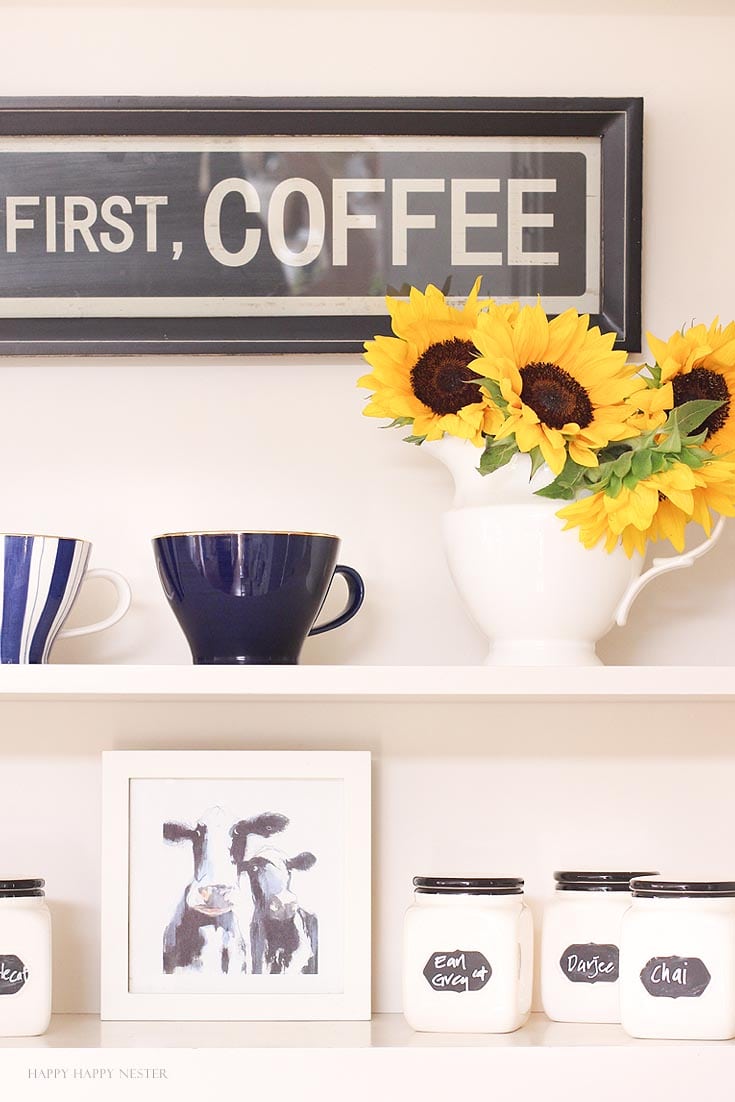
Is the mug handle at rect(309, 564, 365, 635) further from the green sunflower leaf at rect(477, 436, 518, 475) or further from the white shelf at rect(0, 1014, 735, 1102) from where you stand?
the white shelf at rect(0, 1014, 735, 1102)

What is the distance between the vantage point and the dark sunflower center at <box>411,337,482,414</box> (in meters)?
0.98

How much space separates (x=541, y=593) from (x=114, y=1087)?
0.47 metres

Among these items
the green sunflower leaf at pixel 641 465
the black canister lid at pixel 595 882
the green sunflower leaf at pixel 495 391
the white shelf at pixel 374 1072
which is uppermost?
the green sunflower leaf at pixel 495 391

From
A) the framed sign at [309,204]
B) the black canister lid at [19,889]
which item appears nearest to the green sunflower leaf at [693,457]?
the framed sign at [309,204]

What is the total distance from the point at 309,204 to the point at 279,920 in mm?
623

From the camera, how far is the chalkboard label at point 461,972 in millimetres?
956

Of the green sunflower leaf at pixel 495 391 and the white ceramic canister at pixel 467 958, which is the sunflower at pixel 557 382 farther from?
the white ceramic canister at pixel 467 958

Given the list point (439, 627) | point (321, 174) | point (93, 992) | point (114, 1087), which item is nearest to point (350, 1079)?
point (114, 1087)

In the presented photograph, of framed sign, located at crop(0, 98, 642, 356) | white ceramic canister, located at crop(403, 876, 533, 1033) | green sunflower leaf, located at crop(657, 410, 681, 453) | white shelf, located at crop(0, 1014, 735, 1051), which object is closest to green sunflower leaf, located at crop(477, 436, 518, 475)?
green sunflower leaf, located at crop(657, 410, 681, 453)

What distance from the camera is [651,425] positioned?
0.95 m

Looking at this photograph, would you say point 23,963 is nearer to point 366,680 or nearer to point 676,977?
point 366,680

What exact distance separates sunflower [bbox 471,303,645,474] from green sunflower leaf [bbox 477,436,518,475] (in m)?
0.02

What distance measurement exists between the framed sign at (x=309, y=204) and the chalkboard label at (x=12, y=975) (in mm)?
548

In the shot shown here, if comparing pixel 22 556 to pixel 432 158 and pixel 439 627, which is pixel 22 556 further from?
pixel 432 158
